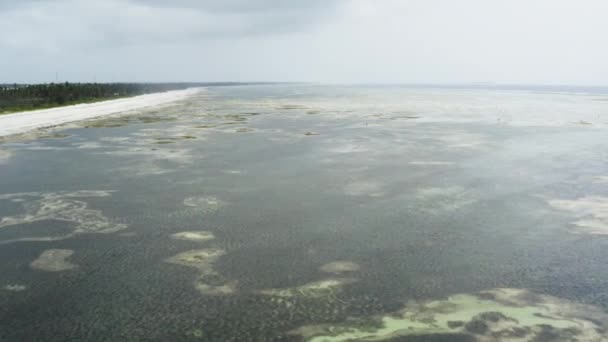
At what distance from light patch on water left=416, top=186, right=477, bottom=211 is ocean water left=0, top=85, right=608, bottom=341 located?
0.09 meters

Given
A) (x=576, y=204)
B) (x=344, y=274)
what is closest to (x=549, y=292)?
(x=344, y=274)

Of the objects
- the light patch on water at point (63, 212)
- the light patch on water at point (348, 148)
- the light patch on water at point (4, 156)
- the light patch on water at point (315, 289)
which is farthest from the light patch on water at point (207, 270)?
the light patch on water at point (4, 156)

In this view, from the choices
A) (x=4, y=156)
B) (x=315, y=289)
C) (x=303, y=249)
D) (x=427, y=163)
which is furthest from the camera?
(x=4, y=156)

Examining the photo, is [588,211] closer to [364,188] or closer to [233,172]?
[364,188]

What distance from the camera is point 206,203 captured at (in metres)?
13.4

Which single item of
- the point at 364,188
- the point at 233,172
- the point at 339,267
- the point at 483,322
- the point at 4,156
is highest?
the point at 4,156

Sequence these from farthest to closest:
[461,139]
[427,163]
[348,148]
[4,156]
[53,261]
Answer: [461,139] < [348,148] < [4,156] < [427,163] < [53,261]

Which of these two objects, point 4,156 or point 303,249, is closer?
point 303,249

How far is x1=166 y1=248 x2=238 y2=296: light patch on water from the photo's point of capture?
7.87 m

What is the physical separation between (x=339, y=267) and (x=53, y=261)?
5.48m

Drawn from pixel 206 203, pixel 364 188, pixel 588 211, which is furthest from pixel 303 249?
pixel 588 211

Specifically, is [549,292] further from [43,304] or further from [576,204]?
[43,304]

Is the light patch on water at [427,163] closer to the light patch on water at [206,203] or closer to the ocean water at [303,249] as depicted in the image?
the ocean water at [303,249]

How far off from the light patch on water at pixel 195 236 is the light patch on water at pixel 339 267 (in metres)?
2.95
